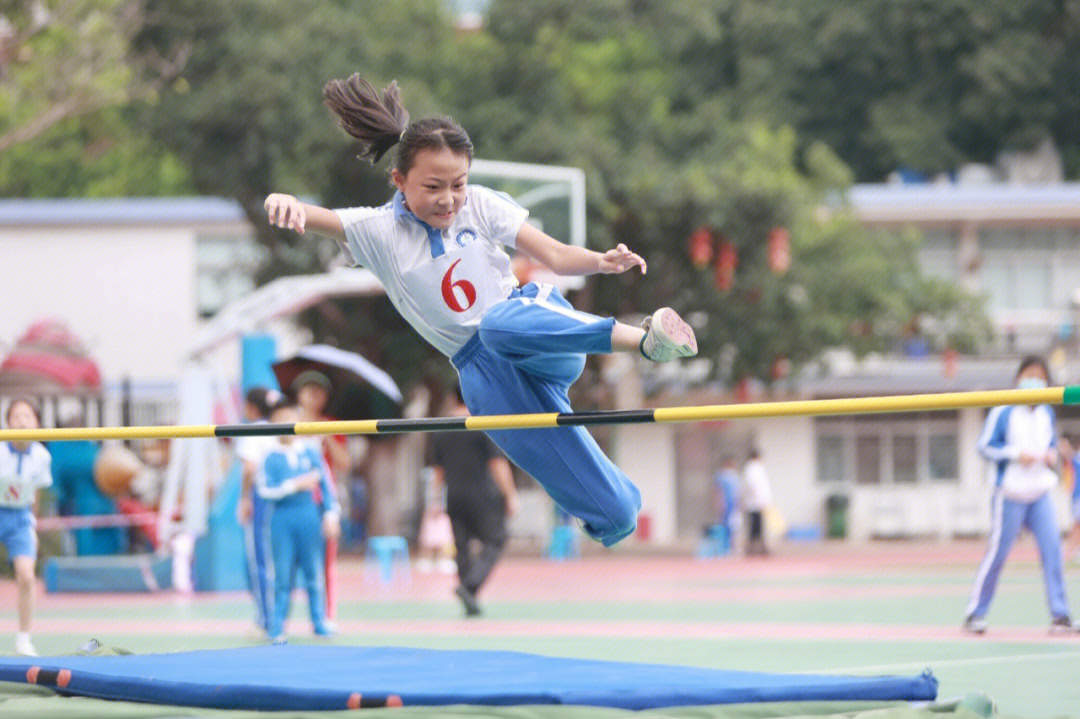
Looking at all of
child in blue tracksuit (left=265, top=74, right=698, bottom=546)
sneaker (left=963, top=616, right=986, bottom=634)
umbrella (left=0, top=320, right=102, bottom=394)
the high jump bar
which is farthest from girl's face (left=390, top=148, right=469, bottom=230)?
umbrella (left=0, top=320, right=102, bottom=394)

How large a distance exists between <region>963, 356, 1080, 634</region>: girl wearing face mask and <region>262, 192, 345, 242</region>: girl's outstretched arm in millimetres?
4979

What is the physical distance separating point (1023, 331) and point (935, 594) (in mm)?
19718

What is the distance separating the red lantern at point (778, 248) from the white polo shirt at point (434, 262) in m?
17.8

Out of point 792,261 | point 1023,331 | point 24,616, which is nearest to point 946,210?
point 1023,331

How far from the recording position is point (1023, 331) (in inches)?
1236

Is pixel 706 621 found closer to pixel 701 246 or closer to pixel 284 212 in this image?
pixel 284 212

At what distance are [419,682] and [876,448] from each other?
26.6 metres

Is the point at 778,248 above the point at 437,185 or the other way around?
above

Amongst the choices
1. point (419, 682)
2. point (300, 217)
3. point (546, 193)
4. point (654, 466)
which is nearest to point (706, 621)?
point (419, 682)

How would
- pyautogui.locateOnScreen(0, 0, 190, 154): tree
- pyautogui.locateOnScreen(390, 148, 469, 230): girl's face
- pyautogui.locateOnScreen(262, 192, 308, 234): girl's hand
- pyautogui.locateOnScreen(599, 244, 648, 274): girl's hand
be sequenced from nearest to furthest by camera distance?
pyautogui.locateOnScreen(262, 192, 308, 234): girl's hand < pyautogui.locateOnScreen(599, 244, 648, 274): girl's hand < pyautogui.locateOnScreen(390, 148, 469, 230): girl's face < pyautogui.locateOnScreen(0, 0, 190, 154): tree

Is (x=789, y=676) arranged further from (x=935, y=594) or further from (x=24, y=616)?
(x=935, y=594)

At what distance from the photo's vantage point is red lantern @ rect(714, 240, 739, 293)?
2367 centimetres

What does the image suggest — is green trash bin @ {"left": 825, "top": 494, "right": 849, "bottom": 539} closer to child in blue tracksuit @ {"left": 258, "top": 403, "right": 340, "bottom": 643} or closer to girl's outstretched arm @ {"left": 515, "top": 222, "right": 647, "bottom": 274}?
child in blue tracksuit @ {"left": 258, "top": 403, "right": 340, "bottom": 643}

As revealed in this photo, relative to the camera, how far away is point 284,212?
486cm
